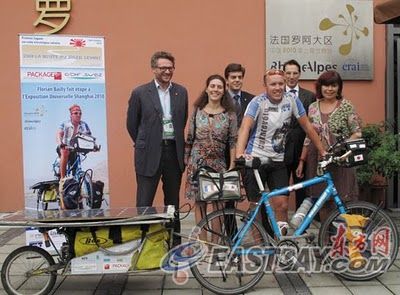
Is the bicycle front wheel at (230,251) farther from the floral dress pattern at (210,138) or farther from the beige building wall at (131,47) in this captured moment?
the beige building wall at (131,47)

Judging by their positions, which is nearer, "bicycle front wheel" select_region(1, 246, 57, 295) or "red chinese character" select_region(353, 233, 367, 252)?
"bicycle front wheel" select_region(1, 246, 57, 295)

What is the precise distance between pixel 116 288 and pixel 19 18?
3864 mm

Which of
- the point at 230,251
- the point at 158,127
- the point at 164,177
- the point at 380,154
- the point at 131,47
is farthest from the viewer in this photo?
the point at 131,47

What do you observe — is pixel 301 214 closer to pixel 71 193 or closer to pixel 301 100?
pixel 301 100

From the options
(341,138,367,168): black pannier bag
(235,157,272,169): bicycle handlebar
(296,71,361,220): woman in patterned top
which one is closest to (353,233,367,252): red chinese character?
(296,71,361,220): woman in patterned top

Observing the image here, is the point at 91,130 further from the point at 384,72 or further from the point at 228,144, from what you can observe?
the point at 384,72

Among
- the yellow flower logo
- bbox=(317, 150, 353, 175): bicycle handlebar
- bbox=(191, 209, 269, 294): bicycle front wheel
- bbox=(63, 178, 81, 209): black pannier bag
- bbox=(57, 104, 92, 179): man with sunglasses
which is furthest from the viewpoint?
the yellow flower logo

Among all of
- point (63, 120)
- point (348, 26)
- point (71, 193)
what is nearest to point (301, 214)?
point (71, 193)

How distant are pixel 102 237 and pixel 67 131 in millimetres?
1426

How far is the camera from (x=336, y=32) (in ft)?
21.7

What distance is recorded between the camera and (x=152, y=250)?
3.86 metres

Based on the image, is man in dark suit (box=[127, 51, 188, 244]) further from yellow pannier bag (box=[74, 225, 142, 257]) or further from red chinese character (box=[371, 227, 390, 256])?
red chinese character (box=[371, 227, 390, 256])

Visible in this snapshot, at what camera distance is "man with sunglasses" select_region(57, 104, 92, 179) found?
4836 millimetres

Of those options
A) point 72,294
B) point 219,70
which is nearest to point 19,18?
point 219,70
